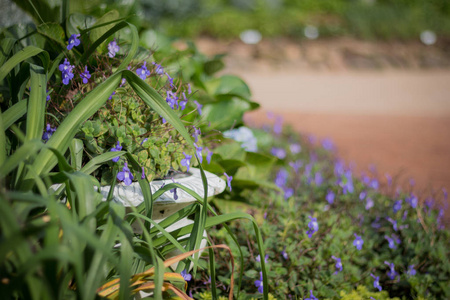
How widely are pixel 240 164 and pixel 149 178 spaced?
740 millimetres

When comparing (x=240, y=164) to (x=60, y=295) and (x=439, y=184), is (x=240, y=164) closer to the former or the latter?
(x=60, y=295)

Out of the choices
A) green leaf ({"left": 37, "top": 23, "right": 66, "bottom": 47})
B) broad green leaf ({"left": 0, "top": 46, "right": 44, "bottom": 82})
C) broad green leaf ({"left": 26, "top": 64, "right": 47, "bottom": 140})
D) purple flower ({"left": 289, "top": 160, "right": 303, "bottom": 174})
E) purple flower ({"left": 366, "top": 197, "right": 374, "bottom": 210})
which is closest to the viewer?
broad green leaf ({"left": 26, "top": 64, "right": 47, "bottom": 140})

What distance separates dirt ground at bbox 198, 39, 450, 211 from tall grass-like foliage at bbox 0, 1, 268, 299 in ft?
6.27

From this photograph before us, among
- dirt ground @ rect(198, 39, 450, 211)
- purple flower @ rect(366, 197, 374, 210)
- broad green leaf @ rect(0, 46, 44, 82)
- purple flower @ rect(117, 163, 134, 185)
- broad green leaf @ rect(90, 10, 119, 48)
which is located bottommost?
purple flower @ rect(117, 163, 134, 185)

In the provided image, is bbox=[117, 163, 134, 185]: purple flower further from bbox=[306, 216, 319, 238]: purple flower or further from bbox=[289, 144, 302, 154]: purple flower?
bbox=[289, 144, 302, 154]: purple flower

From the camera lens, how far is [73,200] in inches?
52.2

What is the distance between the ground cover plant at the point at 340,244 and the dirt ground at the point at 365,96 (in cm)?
38

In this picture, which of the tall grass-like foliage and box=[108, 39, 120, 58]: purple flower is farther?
box=[108, 39, 120, 58]: purple flower

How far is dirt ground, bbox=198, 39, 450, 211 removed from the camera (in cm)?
500

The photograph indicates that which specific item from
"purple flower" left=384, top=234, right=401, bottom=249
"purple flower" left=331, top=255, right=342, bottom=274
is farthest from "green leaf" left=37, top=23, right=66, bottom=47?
"purple flower" left=384, top=234, right=401, bottom=249

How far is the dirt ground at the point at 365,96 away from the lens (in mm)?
4996

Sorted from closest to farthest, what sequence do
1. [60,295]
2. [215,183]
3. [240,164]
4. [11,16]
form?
[60,295], [215,183], [240,164], [11,16]

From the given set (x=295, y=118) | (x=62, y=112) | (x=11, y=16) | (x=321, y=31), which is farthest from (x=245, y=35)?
(x=62, y=112)

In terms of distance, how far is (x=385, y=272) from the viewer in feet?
7.57
